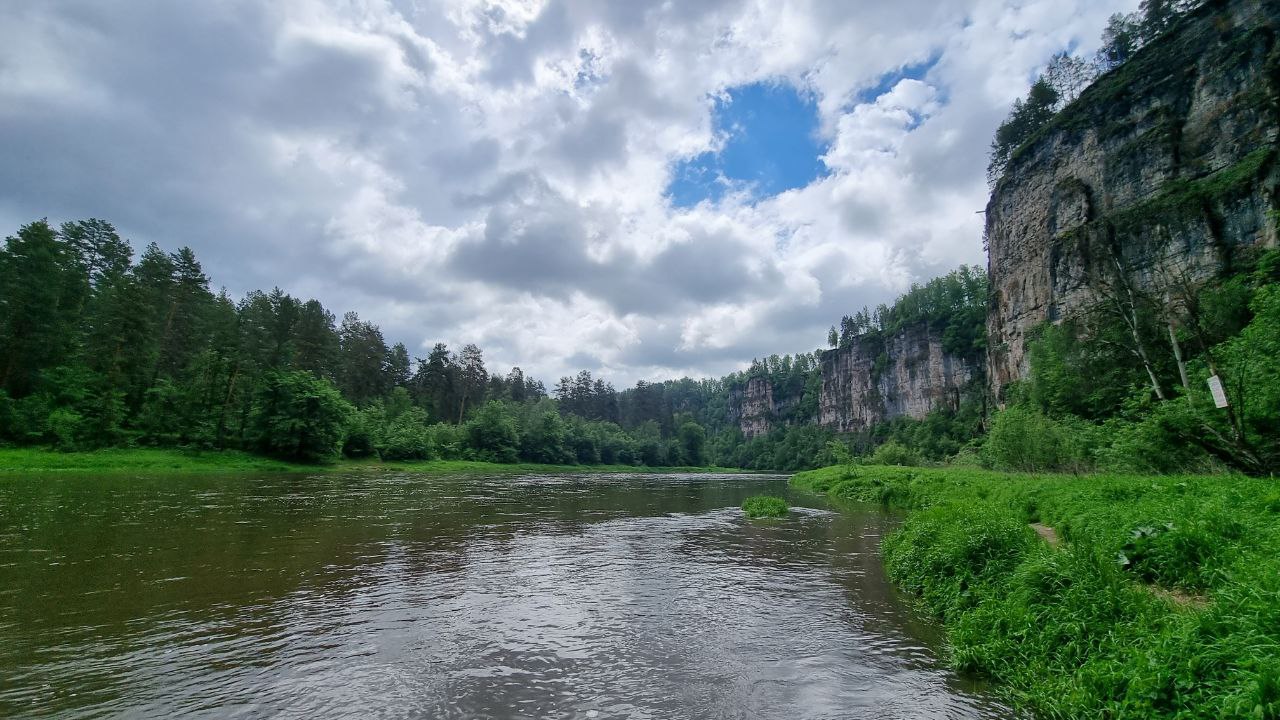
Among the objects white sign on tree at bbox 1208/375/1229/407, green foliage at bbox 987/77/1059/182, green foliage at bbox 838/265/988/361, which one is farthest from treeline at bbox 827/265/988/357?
white sign on tree at bbox 1208/375/1229/407

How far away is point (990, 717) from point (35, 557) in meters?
20.7

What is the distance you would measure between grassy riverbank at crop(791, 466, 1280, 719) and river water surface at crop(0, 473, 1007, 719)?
1.05 metres

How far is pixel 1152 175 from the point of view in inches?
2039

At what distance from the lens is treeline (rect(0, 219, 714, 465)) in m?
42.2

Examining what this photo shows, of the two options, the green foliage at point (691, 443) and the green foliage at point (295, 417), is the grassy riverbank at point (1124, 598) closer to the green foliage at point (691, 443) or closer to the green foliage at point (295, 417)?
the green foliage at point (295, 417)

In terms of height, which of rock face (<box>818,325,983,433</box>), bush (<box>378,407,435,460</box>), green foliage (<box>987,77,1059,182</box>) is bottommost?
bush (<box>378,407,435,460</box>)

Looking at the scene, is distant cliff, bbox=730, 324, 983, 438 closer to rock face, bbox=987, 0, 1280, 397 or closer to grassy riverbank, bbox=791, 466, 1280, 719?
rock face, bbox=987, 0, 1280, 397

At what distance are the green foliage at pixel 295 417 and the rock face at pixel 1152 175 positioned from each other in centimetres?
→ 6774

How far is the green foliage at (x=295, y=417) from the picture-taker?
52625 millimetres

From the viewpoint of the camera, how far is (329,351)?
244ft

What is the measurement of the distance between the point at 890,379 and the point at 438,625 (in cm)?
14787

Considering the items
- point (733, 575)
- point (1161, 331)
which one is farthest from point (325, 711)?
point (1161, 331)

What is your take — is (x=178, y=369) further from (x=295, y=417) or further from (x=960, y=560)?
(x=960, y=560)

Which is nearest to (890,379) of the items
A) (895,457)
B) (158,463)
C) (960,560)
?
(895,457)
